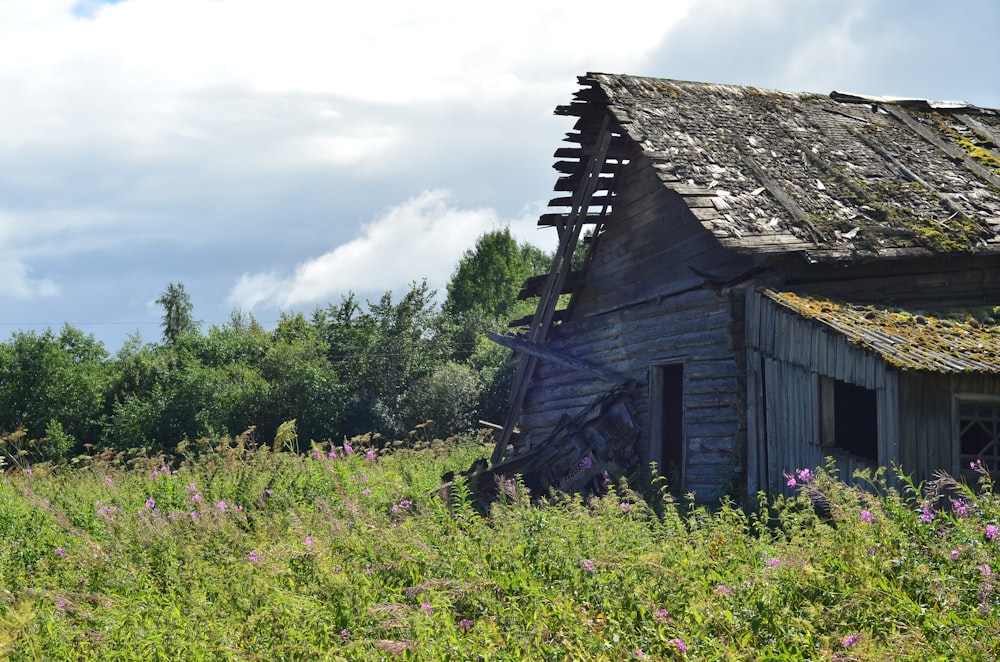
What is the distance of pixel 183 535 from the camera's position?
9484 mm

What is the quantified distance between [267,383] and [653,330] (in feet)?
79.9

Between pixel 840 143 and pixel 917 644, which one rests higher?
pixel 840 143

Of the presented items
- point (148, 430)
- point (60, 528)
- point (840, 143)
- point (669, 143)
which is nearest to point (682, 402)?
point (669, 143)

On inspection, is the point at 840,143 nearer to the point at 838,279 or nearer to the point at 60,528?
the point at 838,279

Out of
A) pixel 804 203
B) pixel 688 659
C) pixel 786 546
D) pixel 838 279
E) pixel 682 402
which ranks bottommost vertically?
pixel 688 659

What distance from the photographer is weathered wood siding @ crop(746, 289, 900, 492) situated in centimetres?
1030

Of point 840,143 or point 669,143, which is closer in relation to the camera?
point 669,143

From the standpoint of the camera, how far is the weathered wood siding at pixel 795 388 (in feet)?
33.8

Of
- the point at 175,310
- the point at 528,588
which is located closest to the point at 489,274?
the point at 175,310

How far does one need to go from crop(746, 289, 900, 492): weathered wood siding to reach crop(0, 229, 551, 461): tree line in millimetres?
15307

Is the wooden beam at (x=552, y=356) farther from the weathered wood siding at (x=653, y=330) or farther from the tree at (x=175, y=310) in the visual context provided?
the tree at (x=175, y=310)

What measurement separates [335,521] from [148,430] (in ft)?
105

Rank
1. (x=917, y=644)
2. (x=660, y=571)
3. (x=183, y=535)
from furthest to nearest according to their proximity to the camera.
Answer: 1. (x=183, y=535)
2. (x=660, y=571)
3. (x=917, y=644)

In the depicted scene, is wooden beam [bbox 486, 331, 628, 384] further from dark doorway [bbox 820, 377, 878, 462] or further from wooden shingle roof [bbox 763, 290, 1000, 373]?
wooden shingle roof [bbox 763, 290, 1000, 373]
